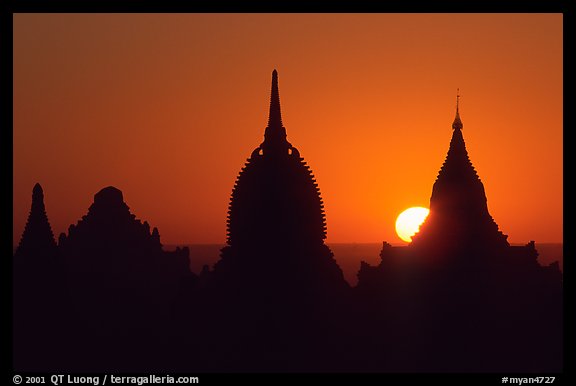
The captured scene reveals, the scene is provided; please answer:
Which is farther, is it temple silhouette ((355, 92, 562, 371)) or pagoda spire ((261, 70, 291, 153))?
pagoda spire ((261, 70, 291, 153))

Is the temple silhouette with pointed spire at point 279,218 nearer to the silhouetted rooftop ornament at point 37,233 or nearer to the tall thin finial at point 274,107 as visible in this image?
the tall thin finial at point 274,107

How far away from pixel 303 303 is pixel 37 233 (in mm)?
11926

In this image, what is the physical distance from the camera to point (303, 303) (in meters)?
42.9

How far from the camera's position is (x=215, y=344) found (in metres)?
42.5

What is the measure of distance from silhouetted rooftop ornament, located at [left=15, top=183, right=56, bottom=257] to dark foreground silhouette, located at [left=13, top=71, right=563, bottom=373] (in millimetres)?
53

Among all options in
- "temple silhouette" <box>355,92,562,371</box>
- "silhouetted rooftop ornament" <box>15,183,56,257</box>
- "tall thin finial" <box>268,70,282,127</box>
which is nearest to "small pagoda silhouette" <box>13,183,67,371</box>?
"silhouetted rooftop ornament" <box>15,183,56,257</box>

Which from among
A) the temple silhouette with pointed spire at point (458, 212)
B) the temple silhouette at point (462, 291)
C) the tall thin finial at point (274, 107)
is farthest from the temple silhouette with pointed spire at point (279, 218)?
the temple silhouette with pointed spire at point (458, 212)

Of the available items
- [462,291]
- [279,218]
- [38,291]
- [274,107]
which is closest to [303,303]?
[279,218]

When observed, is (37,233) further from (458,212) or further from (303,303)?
(458,212)

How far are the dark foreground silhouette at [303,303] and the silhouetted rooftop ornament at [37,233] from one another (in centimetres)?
5

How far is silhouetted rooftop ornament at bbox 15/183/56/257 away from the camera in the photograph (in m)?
44.3

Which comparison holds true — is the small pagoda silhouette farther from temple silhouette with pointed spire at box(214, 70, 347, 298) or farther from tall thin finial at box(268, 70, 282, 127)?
tall thin finial at box(268, 70, 282, 127)

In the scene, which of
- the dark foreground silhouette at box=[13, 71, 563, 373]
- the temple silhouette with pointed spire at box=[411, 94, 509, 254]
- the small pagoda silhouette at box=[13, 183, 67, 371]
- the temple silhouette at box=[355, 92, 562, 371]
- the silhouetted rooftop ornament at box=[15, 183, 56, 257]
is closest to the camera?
the temple silhouette at box=[355, 92, 562, 371]
